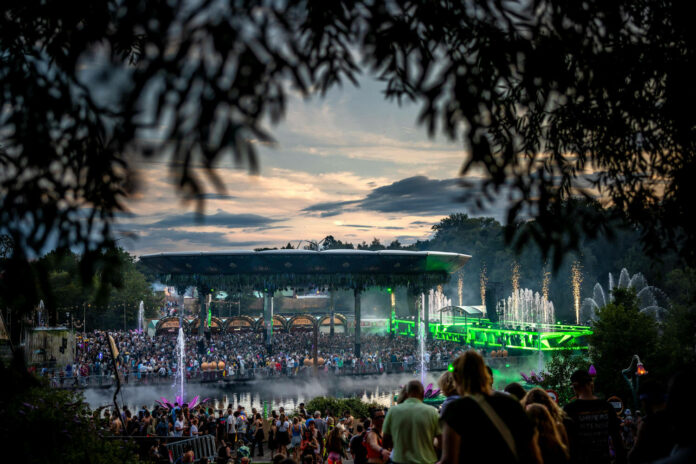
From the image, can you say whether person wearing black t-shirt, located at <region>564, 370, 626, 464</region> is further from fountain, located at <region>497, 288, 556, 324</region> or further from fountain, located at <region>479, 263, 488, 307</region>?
fountain, located at <region>479, 263, 488, 307</region>

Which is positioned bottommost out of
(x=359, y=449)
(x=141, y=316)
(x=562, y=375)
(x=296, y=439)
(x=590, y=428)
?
(x=296, y=439)

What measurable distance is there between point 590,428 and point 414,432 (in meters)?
1.69

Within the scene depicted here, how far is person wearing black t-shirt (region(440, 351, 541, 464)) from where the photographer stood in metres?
3.39

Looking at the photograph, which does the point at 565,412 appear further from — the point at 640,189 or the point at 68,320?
the point at 68,320

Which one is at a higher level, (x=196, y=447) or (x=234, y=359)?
(x=196, y=447)

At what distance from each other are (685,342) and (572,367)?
977 centimetres

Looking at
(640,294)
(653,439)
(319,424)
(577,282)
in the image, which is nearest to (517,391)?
(653,439)

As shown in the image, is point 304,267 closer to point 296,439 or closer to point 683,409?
point 296,439

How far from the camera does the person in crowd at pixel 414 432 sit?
15.3ft

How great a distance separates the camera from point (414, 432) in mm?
4688

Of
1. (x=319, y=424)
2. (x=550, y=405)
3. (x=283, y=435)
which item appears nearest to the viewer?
(x=550, y=405)

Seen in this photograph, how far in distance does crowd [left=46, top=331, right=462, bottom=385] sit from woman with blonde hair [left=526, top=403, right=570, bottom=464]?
83.9 feet

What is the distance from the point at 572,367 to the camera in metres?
21.9

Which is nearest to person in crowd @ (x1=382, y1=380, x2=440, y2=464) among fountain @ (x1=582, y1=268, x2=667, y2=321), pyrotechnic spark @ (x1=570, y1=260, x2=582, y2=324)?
fountain @ (x1=582, y1=268, x2=667, y2=321)
